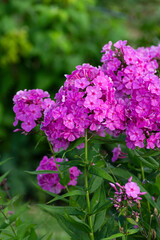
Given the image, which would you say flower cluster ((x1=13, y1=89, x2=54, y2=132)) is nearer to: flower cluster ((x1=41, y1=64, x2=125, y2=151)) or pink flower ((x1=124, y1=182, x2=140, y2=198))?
flower cluster ((x1=41, y1=64, x2=125, y2=151))

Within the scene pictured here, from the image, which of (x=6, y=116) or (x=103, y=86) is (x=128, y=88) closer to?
(x=103, y=86)

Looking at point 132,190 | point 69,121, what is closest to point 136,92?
point 69,121

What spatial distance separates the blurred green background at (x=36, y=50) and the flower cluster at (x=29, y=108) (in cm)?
345

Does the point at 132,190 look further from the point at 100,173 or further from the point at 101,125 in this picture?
the point at 101,125

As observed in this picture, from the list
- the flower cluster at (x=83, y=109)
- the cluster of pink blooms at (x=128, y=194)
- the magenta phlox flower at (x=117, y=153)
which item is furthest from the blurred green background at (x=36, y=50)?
the cluster of pink blooms at (x=128, y=194)

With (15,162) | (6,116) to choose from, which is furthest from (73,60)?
(15,162)

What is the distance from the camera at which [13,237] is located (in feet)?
6.51

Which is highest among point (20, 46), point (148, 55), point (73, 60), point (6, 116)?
point (20, 46)

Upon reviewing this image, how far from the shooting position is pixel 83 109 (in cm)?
170

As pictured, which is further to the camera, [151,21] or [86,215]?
[151,21]

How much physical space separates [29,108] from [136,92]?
1.46 ft

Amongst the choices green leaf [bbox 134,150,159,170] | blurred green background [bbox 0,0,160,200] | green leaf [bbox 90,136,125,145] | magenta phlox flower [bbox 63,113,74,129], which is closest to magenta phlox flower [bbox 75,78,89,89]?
magenta phlox flower [bbox 63,113,74,129]

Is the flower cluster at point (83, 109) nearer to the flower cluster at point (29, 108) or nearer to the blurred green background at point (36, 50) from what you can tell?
the flower cluster at point (29, 108)

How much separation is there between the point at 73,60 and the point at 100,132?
3.54 m
